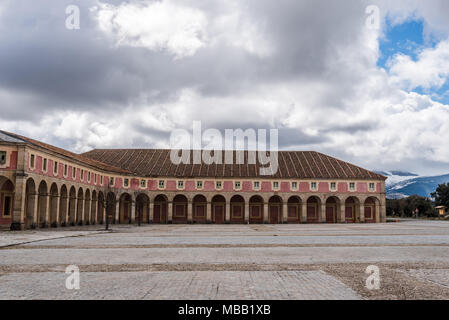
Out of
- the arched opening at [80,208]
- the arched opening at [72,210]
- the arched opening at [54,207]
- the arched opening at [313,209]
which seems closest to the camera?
the arched opening at [54,207]

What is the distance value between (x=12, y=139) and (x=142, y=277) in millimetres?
28861

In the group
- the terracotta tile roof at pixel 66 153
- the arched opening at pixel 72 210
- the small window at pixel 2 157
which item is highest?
the terracotta tile roof at pixel 66 153

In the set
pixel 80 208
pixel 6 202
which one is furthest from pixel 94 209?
pixel 6 202

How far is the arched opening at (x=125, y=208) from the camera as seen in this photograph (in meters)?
57.5

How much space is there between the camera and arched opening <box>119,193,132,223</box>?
57494mm

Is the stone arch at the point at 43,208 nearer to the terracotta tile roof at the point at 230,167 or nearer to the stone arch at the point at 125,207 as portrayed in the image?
the stone arch at the point at 125,207

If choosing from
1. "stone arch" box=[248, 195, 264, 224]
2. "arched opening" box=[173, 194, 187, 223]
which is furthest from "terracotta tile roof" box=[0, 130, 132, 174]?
"stone arch" box=[248, 195, 264, 224]

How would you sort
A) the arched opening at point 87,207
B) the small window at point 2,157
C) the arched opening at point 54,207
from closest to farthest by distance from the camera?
the small window at point 2,157 < the arched opening at point 54,207 < the arched opening at point 87,207

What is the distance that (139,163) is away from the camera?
201ft

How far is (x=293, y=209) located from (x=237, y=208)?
811 centimetres

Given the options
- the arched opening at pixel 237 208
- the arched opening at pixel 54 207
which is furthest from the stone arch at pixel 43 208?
the arched opening at pixel 237 208

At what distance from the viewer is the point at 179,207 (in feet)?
198

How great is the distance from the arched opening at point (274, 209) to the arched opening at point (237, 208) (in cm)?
396

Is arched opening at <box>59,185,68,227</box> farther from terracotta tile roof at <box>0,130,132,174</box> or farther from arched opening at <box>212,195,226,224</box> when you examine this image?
arched opening at <box>212,195,226,224</box>
